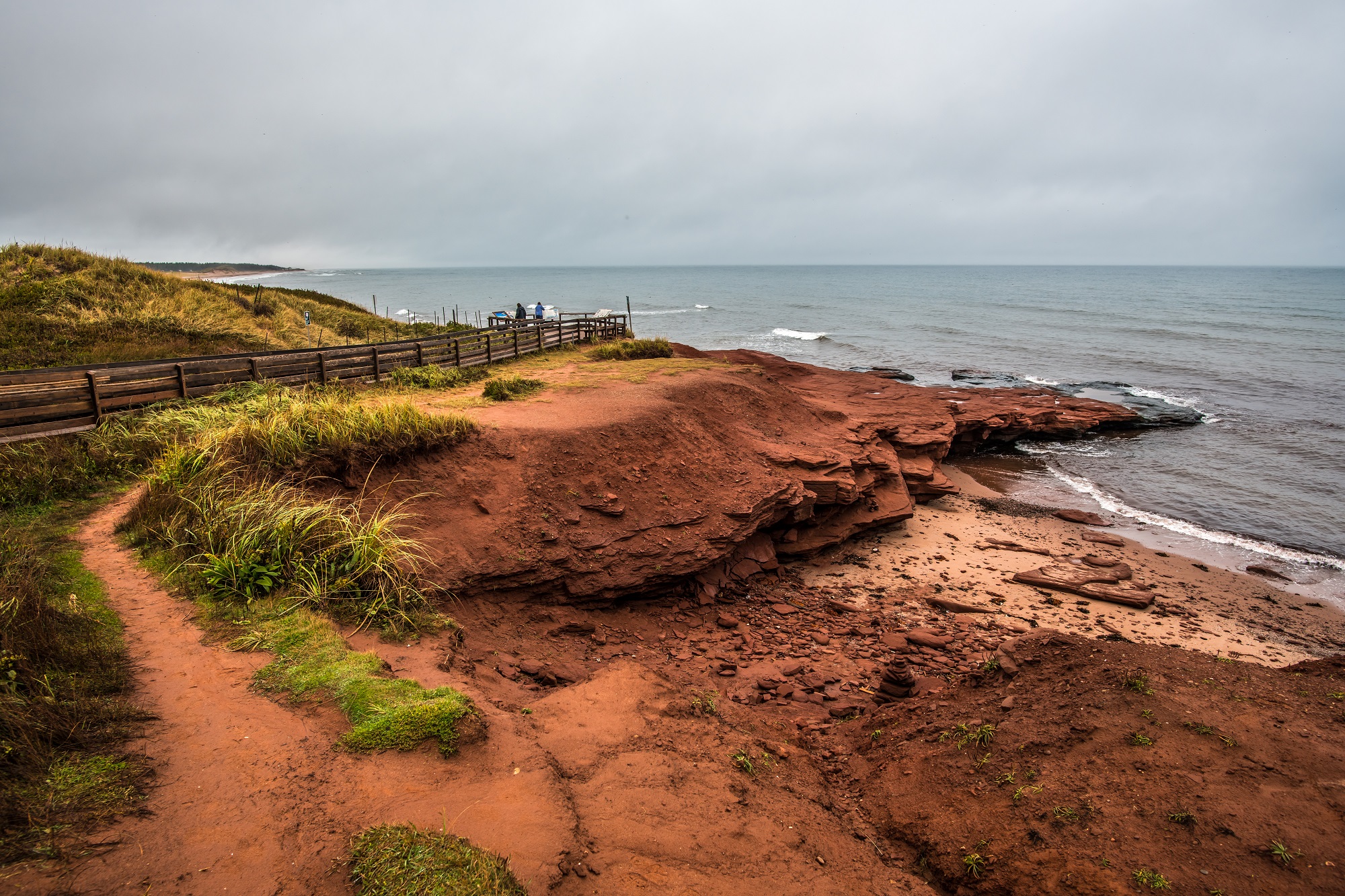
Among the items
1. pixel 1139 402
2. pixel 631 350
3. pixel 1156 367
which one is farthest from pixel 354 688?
pixel 1156 367

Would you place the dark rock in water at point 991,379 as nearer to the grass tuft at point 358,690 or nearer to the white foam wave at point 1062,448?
the white foam wave at point 1062,448

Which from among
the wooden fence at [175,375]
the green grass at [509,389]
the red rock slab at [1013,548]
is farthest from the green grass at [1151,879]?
the wooden fence at [175,375]

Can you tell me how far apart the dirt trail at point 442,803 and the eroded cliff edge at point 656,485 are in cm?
327

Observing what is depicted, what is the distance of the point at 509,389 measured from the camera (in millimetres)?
15375

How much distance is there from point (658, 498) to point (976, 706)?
6132mm

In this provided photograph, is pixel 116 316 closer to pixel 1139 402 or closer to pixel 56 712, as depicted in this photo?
pixel 56 712

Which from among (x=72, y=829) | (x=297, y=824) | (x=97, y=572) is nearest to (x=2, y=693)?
(x=72, y=829)

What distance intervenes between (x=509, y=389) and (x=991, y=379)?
28.1m

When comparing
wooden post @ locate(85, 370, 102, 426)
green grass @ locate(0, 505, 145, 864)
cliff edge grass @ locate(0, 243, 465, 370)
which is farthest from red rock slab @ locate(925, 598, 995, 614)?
cliff edge grass @ locate(0, 243, 465, 370)

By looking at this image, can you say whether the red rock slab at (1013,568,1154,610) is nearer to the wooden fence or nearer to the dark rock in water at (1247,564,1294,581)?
the dark rock in water at (1247,564,1294,581)

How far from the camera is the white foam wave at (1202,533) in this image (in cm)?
1424

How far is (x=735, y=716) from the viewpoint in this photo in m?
7.16

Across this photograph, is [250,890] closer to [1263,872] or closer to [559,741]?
[559,741]

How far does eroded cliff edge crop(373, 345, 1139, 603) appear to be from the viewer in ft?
31.8
